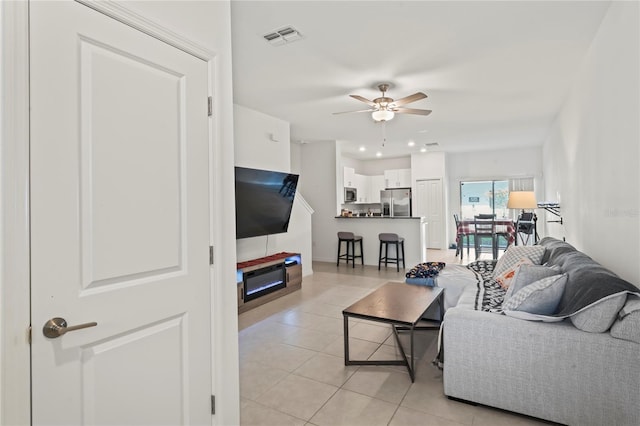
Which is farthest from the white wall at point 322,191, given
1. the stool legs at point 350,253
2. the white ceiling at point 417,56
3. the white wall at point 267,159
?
the white ceiling at point 417,56

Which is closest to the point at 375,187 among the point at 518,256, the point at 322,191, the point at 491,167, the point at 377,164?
the point at 377,164

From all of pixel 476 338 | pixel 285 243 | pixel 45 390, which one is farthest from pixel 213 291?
pixel 285 243

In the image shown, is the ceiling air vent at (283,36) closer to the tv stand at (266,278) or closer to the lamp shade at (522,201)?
the tv stand at (266,278)

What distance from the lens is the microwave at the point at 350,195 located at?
861cm

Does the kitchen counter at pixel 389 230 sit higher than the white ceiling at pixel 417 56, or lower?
lower

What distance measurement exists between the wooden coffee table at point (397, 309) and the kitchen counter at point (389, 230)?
348 centimetres

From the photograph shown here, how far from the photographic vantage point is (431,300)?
303 cm

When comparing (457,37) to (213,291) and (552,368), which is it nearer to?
(552,368)

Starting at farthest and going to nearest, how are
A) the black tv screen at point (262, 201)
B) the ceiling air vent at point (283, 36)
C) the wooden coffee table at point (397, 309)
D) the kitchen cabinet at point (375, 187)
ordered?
the kitchen cabinet at point (375, 187), the black tv screen at point (262, 201), the ceiling air vent at point (283, 36), the wooden coffee table at point (397, 309)

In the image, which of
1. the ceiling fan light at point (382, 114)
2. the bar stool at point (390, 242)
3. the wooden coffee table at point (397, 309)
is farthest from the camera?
the bar stool at point (390, 242)

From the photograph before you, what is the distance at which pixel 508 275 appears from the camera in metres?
3.40

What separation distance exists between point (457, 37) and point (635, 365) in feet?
8.57

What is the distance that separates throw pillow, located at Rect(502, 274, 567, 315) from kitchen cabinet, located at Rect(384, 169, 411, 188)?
25.4ft

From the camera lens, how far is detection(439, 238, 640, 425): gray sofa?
70.2 inches
